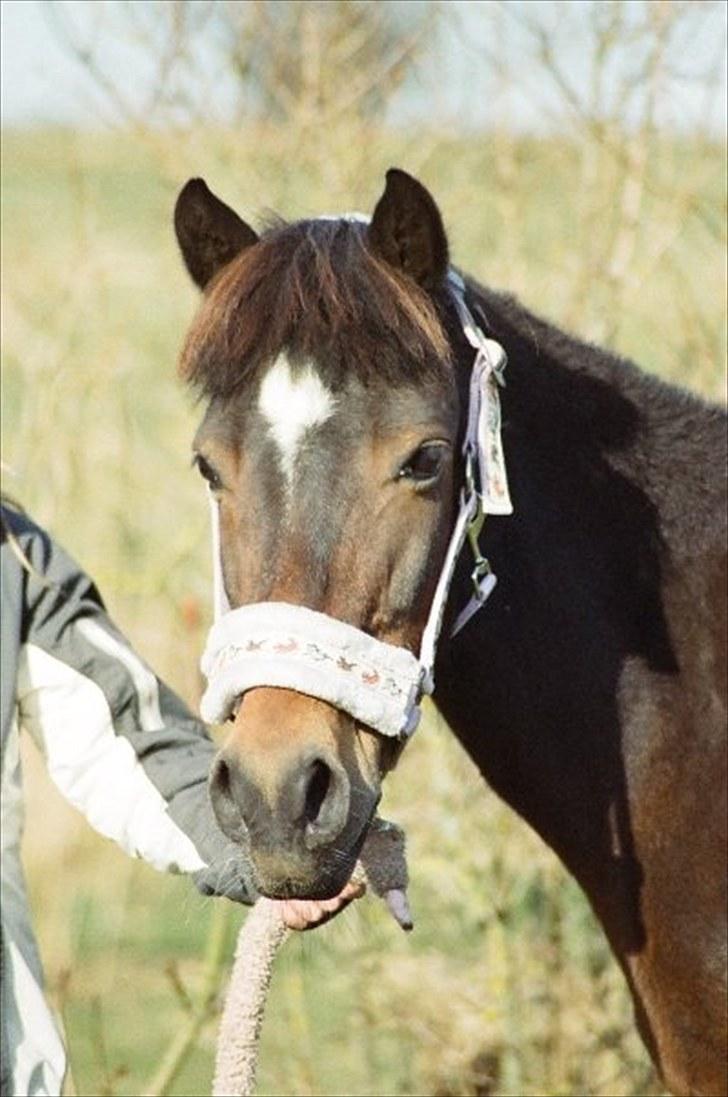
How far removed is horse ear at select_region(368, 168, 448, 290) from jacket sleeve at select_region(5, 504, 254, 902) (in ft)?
2.76

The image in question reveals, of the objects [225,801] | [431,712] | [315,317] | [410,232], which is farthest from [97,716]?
[431,712]

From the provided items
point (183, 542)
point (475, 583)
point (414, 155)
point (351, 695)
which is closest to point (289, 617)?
point (351, 695)

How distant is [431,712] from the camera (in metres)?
5.45

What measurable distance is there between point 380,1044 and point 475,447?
10.1 ft

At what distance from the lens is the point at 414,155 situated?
5656mm

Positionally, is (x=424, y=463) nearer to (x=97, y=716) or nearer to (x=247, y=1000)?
(x=97, y=716)

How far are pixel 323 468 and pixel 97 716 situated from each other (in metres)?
0.77

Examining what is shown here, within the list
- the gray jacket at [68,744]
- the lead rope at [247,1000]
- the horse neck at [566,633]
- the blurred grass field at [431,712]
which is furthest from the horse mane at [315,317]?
the blurred grass field at [431,712]

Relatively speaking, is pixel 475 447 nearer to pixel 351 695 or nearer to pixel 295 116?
pixel 351 695

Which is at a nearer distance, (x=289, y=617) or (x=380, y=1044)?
(x=289, y=617)

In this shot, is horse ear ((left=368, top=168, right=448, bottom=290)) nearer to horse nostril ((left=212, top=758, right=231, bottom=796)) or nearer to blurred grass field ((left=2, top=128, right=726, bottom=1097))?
horse nostril ((left=212, top=758, right=231, bottom=796))

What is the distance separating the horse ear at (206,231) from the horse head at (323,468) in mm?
32

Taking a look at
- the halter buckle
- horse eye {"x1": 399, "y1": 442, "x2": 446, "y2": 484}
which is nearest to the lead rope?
the halter buckle

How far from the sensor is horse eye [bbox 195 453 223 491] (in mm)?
2972
